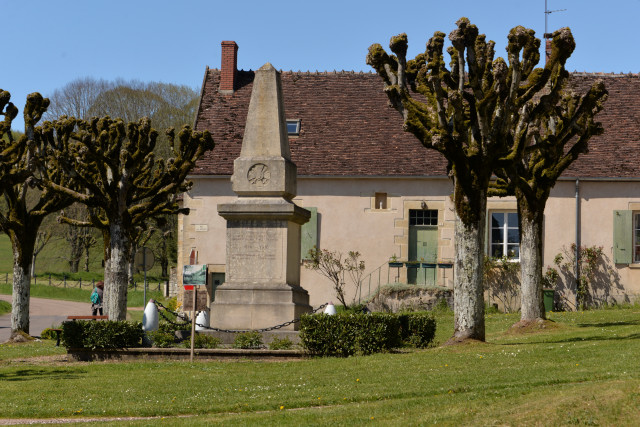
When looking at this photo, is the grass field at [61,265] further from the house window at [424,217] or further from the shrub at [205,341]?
the shrub at [205,341]

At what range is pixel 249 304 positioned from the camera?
16.0 meters

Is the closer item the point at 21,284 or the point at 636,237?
the point at 21,284

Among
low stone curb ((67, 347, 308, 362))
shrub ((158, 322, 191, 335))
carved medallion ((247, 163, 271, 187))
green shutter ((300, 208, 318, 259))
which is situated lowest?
low stone curb ((67, 347, 308, 362))

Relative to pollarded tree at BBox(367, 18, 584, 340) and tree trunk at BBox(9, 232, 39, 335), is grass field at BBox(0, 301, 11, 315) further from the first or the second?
pollarded tree at BBox(367, 18, 584, 340)

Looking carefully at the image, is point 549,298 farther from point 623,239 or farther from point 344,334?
point 344,334

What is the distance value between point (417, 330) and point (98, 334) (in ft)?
18.1

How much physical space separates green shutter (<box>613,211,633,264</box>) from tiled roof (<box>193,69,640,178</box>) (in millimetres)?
1304

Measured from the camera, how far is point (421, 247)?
1072 inches

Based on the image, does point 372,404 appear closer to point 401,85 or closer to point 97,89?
point 401,85

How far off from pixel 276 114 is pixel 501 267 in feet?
39.0

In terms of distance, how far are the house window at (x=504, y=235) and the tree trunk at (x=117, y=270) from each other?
11.7m

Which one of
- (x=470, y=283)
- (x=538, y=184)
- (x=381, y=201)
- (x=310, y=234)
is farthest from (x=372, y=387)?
(x=381, y=201)

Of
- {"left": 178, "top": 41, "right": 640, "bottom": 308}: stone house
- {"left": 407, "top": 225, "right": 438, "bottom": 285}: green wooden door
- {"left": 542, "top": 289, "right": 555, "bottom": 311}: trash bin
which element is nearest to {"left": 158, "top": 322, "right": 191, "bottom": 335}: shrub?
{"left": 178, "top": 41, "right": 640, "bottom": 308}: stone house

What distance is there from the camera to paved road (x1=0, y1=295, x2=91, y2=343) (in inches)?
1114
